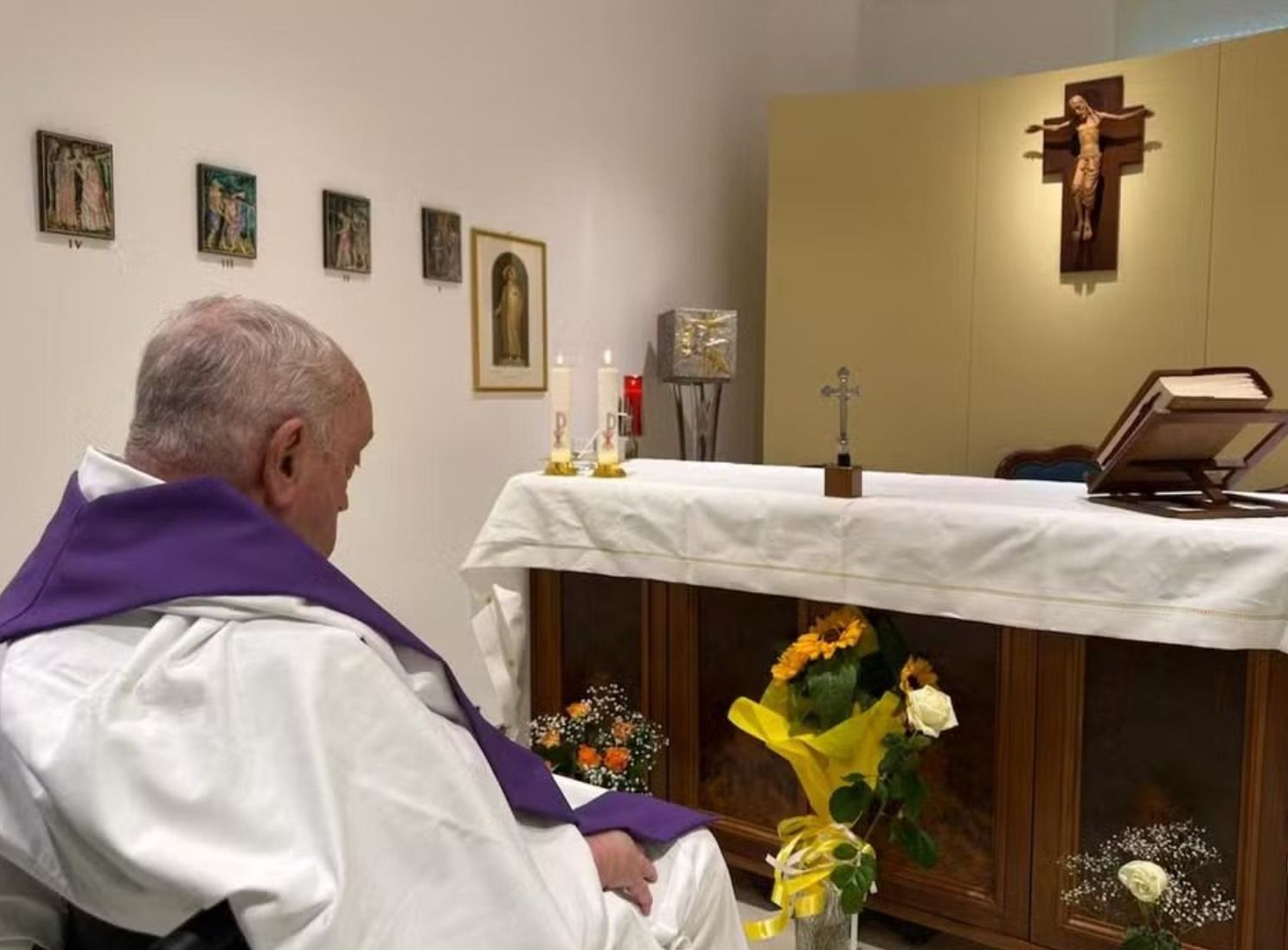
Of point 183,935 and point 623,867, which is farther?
point 623,867

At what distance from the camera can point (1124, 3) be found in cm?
504

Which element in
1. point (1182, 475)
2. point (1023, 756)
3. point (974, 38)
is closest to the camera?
point (1023, 756)

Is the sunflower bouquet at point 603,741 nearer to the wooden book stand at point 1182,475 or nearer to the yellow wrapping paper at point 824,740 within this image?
the yellow wrapping paper at point 824,740

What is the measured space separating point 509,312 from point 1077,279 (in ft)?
7.54

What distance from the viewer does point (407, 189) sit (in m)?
3.41

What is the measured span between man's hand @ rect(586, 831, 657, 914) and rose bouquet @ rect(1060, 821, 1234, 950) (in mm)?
857

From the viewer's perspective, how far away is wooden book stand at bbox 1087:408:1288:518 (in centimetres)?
201

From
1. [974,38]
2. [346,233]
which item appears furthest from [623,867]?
[974,38]

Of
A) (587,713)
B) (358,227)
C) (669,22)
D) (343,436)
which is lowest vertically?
(587,713)

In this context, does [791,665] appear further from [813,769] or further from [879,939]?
[879,939]

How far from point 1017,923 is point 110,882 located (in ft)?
5.78

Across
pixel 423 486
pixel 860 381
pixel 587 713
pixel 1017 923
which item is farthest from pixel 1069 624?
pixel 860 381

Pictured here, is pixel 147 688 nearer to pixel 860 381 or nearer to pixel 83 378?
pixel 83 378

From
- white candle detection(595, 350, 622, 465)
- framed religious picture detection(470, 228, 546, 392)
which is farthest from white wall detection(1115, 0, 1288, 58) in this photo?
white candle detection(595, 350, 622, 465)
